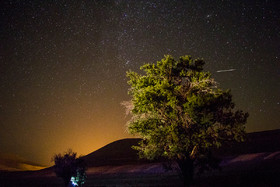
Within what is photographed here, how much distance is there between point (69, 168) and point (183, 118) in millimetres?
16017

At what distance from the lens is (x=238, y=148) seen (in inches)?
1829

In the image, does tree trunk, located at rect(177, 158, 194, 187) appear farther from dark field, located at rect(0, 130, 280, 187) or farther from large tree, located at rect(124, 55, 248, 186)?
dark field, located at rect(0, 130, 280, 187)

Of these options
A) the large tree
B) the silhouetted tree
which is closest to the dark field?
the large tree

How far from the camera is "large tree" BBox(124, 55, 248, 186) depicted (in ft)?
49.9

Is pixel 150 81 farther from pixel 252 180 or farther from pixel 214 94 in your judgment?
pixel 252 180

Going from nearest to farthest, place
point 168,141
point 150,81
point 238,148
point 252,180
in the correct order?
point 168,141 < point 150,81 < point 252,180 < point 238,148

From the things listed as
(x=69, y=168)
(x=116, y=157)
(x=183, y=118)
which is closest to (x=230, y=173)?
(x=183, y=118)

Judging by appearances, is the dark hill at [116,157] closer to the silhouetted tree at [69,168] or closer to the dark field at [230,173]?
the dark field at [230,173]

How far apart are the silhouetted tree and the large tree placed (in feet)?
40.4

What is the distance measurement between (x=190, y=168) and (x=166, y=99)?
17.3 feet

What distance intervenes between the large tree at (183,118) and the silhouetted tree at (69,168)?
12.3 m

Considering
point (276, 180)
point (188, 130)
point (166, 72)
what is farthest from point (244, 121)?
point (166, 72)

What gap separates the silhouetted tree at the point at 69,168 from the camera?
979 inches

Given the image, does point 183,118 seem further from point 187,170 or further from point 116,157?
point 116,157
